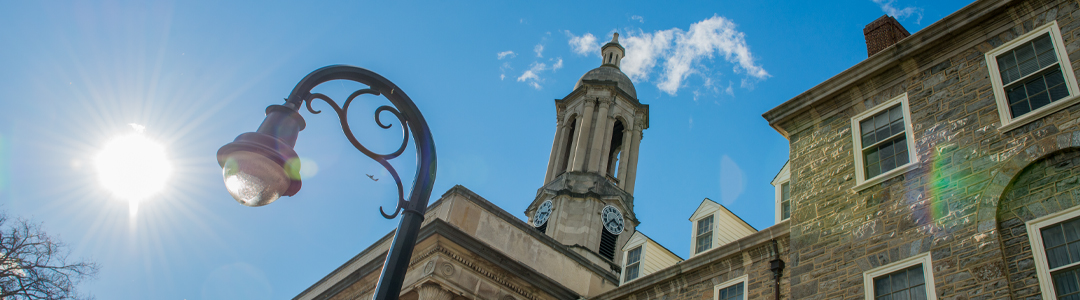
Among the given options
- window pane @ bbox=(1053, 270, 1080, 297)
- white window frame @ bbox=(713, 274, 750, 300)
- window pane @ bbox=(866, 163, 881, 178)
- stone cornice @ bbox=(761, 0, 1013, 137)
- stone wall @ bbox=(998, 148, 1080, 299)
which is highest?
stone cornice @ bbox=(761, 0, 1013, 137)

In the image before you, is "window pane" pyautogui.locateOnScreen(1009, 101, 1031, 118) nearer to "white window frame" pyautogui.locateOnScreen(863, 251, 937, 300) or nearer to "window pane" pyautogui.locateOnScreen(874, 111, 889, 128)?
"window pane" pyautogui.locateOnScreen(874, 111, 889, 128)

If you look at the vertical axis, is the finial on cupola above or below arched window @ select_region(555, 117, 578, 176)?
above

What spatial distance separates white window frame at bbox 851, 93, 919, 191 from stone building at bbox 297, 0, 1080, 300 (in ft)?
0.10

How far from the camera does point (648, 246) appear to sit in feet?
69.9

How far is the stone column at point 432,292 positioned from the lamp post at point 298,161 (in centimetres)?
1304

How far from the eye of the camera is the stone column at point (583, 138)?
133 feet

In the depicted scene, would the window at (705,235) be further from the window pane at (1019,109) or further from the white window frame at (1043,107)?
the window pane at (1019,109)

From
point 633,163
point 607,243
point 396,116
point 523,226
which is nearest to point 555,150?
point 633,163

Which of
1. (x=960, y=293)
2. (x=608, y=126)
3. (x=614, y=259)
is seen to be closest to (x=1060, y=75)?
(x=960, y=293)

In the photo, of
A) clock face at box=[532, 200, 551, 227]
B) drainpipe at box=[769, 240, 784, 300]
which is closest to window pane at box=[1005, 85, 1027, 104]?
drainpipe at box=[769, 240, 784, 300]

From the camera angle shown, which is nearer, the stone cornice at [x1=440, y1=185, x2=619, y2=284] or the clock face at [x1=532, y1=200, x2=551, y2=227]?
the stone cornice at [x1=440, y1=185, x2=619, y2=284]

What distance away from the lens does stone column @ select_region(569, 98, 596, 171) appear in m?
40.5

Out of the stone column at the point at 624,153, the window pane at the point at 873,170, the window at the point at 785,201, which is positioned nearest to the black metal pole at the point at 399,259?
the window pane at the point at 873,170

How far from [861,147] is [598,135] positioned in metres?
28.5
